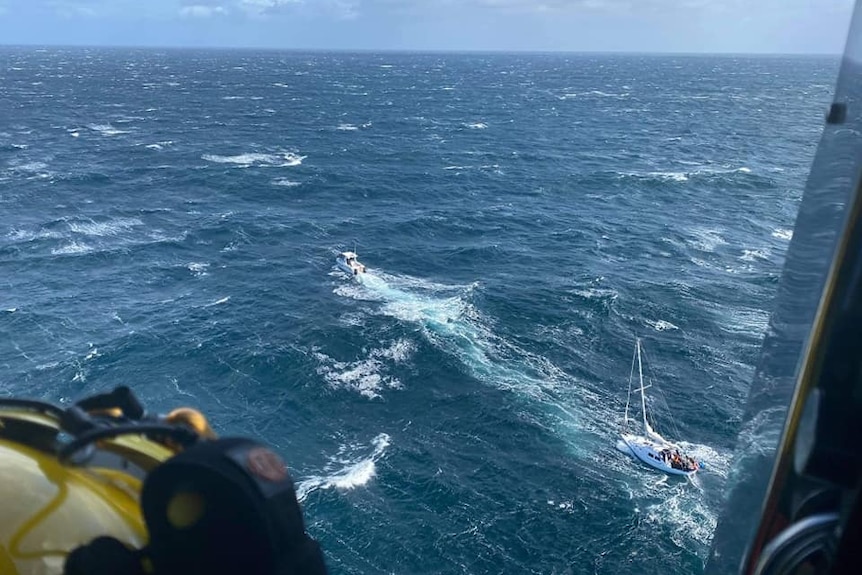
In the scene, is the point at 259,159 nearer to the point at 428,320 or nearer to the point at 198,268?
the point at 198,268

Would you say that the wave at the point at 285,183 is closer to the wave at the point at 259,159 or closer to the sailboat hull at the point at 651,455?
the wave at the point at 259,159

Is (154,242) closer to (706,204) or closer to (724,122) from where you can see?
(706,204)

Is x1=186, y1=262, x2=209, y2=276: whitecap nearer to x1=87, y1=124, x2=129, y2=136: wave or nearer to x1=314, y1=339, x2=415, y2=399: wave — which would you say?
x1=314, y1=339, x2=415, y2=399: wave

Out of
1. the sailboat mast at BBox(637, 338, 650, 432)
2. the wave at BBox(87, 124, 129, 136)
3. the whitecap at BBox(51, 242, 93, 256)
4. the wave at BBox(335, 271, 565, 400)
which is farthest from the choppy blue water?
the wave at BBox(87, 124, 129, 136)

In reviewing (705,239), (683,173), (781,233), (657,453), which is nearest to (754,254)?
(705,239)

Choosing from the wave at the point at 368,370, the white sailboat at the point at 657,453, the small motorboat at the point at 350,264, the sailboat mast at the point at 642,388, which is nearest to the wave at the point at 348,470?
the wave at the point at 368,370
